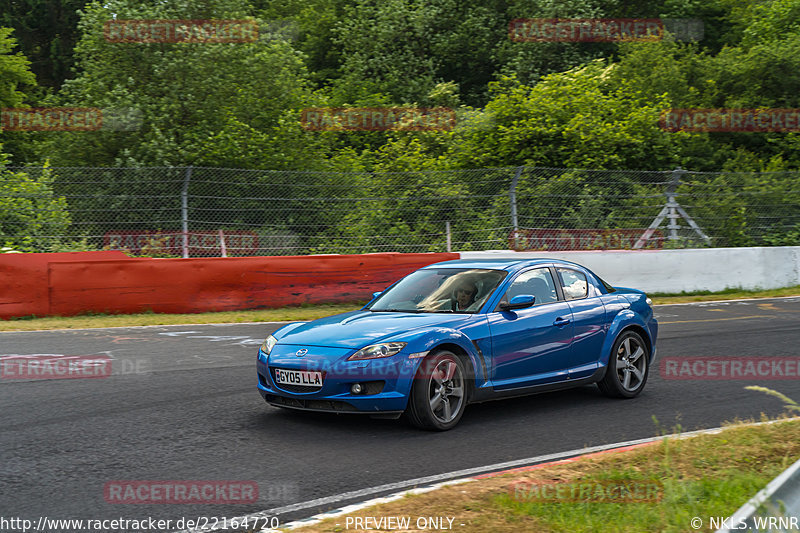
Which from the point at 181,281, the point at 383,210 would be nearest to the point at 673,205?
the point at 383,210

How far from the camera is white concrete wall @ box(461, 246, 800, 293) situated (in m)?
18.9

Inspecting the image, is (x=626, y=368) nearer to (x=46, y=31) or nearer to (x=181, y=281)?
(x=181, y=281)

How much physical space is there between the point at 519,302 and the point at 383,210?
10.7 metres

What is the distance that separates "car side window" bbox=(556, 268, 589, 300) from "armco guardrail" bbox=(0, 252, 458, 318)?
8.28m

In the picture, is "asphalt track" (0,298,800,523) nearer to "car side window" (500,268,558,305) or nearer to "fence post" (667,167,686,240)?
"car side window" (500,268,558,305)

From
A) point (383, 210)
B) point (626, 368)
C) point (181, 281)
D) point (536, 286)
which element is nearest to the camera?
point (536, 286)

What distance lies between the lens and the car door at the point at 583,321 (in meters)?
7.94

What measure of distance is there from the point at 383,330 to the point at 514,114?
19.5 m

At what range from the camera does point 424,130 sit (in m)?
29.7

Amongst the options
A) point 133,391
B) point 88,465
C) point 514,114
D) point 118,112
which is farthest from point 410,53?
point 88,465

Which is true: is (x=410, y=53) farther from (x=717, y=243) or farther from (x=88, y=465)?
(x=88, y=465)

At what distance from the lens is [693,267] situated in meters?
19.7

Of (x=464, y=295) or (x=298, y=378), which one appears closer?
(x=298, y=378)

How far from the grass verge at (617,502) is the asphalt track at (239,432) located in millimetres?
506
